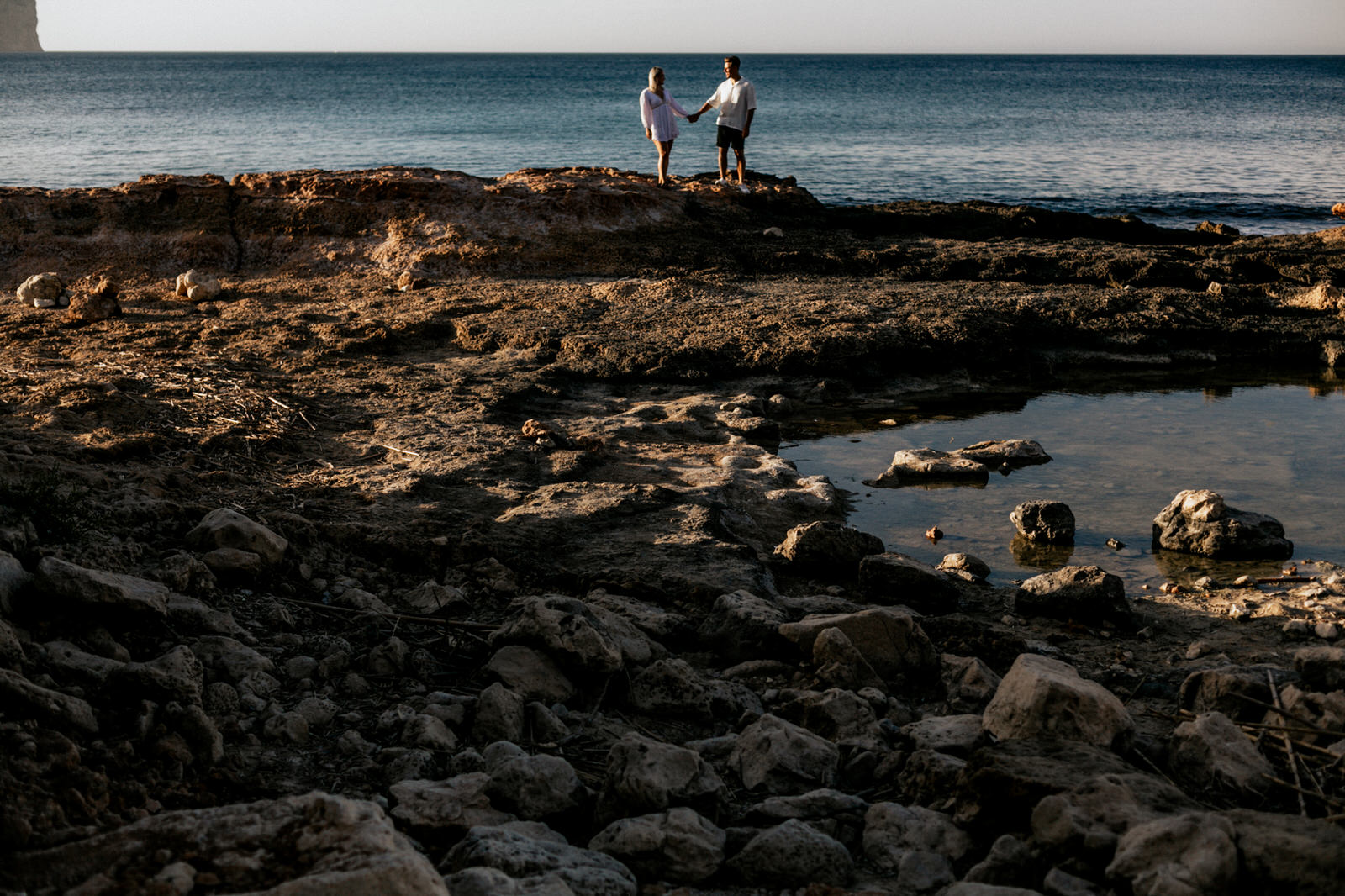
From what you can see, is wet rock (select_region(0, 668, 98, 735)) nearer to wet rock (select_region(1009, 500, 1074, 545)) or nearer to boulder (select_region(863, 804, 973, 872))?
boulder (select_region(863, 804, 973, 872))

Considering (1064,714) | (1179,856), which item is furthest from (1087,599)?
(1179,856)

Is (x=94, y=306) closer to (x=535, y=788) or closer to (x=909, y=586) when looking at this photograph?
(x=909, y=586)

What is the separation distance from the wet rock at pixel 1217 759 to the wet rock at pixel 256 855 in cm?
209

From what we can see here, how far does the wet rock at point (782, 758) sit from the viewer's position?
2836 mm

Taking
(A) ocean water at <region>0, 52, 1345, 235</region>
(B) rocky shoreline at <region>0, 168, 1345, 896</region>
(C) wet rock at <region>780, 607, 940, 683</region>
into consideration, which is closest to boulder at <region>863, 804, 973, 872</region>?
(B) rocky shoreline at <region>0, 168, 1345, 896</region>

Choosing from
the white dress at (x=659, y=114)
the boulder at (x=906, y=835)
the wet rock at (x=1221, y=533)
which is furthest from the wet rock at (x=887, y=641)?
the white dress at (x=659, y=114)

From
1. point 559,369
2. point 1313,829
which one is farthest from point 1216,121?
point 1313,829

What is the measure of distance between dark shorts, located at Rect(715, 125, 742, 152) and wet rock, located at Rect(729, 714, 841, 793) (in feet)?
31.2

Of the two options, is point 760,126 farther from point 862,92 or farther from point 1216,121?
point 862,92

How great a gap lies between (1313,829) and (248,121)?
4740 cm

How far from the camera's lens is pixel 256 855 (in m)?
1.95

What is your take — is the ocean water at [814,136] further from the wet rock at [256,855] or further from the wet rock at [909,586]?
the wet rock at [256,855]

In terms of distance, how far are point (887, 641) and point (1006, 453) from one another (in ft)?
9.56

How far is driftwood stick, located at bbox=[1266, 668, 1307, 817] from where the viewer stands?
250cm
